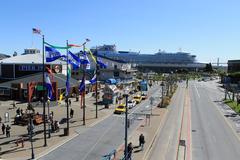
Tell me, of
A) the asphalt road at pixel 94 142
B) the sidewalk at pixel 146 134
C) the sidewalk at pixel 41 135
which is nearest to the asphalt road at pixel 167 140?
the sidewalk at pixel 146 134

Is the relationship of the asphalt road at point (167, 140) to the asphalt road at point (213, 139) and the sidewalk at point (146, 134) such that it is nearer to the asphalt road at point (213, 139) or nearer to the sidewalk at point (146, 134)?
the sidewalk at point (146, 134)

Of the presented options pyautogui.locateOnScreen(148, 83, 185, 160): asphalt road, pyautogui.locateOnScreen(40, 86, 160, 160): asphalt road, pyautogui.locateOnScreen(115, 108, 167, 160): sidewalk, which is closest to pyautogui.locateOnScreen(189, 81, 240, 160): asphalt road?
pyautogui.locateOnScreen(148, 83, 185, 160): asphalt road

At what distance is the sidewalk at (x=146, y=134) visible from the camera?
32.8m

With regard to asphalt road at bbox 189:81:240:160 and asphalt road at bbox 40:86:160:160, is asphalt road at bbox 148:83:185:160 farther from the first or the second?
asphalt road at bbox 40:86:160:160

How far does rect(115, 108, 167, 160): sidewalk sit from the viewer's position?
32.8 meters

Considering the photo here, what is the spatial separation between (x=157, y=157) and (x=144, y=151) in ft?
6.75

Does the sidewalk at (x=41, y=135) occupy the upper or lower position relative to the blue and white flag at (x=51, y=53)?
lower

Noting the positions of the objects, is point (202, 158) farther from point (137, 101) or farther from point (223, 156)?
point (137, 101)

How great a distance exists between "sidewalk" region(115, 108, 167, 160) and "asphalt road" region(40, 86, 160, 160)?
105 cm

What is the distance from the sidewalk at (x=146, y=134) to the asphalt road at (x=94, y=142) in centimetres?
105

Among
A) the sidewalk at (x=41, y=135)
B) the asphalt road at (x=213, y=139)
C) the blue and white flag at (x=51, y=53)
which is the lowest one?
the asphalt road at (x=213, y=139)

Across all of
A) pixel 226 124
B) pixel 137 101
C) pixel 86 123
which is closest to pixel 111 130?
pixel 86 123

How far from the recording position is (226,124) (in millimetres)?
50469

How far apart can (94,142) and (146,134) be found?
22.9 feet
